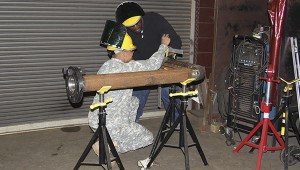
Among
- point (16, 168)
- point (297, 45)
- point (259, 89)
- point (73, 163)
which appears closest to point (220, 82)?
point (259, 89)

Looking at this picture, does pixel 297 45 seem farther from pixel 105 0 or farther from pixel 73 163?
pixel 73 163

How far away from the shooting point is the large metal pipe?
10.3 ft

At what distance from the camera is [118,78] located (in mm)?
3254

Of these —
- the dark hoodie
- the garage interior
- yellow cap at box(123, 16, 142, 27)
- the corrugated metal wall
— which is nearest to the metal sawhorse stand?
the garage interior

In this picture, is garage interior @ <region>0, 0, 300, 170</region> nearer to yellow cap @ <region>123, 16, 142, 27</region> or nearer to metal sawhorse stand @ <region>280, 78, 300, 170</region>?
metal sawhorse stand @ <region>280, 78, 300, 170</region>

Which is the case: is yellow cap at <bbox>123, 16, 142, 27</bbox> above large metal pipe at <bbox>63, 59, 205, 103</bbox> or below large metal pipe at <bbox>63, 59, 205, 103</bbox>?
above

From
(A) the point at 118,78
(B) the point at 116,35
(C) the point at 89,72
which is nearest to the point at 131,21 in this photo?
(B) the point at 116,35

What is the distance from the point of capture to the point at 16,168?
13.3 feet

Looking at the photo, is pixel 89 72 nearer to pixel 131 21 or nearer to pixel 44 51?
pixel 44 51

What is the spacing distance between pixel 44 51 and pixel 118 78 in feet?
7.16

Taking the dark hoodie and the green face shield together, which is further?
the dark hoodie

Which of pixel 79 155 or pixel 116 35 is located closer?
pixel 116 35

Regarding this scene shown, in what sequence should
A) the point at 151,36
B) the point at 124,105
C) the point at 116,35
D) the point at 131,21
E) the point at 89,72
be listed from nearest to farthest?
the point at 116,35 → the point at 124,105 → the point at 131,21 → the point at 151,36 → the point at 89,72

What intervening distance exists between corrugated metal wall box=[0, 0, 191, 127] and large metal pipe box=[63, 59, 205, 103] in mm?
1797
